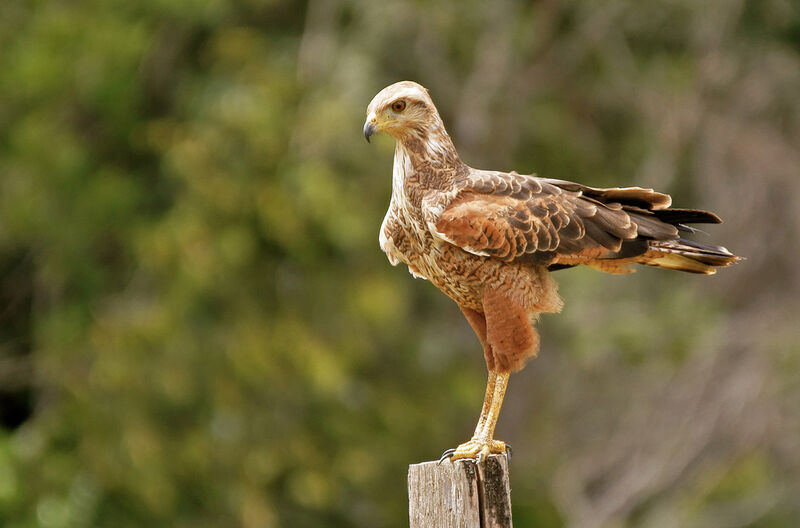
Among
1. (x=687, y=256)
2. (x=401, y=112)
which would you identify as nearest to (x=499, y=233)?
(x=401, y=112)

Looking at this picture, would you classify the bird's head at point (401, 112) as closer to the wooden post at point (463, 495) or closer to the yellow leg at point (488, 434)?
the yellow leg at point (488, 434)

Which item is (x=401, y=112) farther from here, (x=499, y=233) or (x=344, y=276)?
(x=344, y=276)

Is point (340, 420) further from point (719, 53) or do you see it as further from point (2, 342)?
point (719, 53)

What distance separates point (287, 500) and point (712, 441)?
14.4ft

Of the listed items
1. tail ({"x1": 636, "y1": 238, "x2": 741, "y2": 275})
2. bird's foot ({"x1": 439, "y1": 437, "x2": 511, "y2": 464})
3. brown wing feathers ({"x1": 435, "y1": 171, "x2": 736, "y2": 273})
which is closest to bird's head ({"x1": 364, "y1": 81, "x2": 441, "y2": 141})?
brown wing feathers ({"x1": 435, "y1": 171, "x2": 736, "y2": 273})

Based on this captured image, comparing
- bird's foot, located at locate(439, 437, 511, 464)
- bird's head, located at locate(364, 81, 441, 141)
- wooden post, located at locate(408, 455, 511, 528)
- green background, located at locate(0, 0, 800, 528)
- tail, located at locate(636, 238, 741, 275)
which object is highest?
green background, located at locate(0, 0, 800, 528)

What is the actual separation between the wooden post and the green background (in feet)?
18.4

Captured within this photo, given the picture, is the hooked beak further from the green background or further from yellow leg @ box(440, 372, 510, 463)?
the green background

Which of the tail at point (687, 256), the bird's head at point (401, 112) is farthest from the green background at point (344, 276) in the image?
the tail at point (687, 256)

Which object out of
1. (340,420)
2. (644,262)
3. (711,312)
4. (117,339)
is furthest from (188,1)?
(644,262)

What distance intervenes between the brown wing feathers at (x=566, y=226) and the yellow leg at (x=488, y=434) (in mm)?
503

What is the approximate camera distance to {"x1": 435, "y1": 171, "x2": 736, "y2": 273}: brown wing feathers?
4.36 m

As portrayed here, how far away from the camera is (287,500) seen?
10500mm

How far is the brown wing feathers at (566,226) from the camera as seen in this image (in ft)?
14.3
